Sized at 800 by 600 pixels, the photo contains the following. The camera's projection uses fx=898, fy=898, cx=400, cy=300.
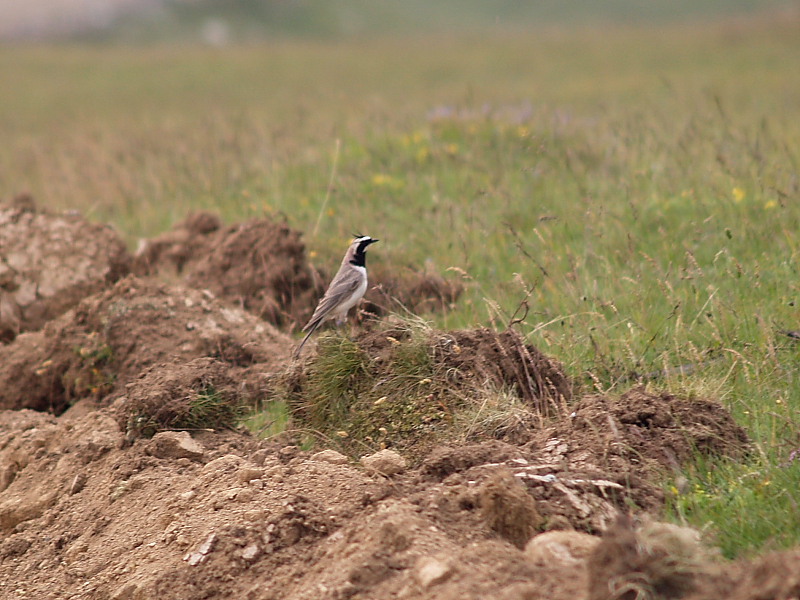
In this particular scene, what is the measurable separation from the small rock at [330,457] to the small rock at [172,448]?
0.81m

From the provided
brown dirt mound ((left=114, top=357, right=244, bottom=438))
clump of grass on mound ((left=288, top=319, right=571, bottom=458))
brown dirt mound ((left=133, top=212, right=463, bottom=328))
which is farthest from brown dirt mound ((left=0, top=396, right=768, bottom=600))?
brown dirt mound ((left=133, top=212, right=463, bottom=328))

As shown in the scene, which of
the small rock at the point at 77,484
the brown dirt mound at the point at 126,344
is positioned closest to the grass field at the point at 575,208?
the brown dirt mound at the point at 126,344

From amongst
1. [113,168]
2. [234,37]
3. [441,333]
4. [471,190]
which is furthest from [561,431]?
[234,37]

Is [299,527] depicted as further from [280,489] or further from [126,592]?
[126,592]

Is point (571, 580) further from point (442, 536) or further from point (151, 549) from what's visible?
point (151, 549)

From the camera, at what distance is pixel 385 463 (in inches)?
167

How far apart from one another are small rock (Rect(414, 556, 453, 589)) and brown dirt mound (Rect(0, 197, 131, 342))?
546cm

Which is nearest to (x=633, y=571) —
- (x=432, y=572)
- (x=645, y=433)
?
(x=432, y=572)

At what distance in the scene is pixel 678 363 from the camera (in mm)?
5402

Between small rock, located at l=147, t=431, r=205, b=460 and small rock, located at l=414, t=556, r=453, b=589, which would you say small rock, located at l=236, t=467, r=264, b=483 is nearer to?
small rock, located at l=147, t=431, r=205, b=460

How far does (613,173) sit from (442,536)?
6.28 m

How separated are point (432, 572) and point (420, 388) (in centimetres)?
174

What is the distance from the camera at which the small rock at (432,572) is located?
3.19 meters

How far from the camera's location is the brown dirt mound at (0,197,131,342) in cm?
785
